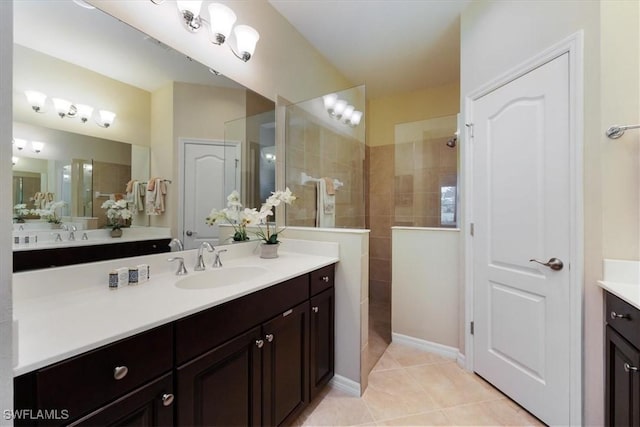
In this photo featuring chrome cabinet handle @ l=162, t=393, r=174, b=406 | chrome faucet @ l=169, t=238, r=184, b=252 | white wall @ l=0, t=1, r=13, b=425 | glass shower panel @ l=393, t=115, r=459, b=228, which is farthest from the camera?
glass shower panel @ l=393, t=115, r=459, b=228

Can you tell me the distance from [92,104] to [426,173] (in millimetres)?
2893

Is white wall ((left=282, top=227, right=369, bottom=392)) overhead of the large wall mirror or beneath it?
beneath

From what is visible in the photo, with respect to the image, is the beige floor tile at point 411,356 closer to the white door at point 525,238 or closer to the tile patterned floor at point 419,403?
the tile patterned floor at point 419,403

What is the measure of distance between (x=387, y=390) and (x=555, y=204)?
1.53 m

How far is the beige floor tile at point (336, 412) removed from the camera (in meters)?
1.51

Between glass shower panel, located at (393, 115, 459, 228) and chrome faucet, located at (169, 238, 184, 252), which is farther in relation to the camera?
glass shower panel, located at (393, 115, 459, 228)

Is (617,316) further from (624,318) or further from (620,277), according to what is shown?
(620,277)

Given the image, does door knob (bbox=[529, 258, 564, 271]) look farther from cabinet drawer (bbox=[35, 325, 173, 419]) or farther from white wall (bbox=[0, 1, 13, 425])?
white wall (bbox=[0, 1, 13, 425])

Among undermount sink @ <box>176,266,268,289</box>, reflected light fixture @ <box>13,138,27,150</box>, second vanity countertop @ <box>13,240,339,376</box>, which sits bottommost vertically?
undermount sink @ <box>176,266,268,289</box>

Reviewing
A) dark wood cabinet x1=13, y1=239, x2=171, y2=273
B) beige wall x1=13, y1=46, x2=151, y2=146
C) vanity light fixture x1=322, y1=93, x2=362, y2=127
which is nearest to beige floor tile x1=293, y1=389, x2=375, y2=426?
dark wood cabinet x1=13, y1=239, x2=171, y2=273

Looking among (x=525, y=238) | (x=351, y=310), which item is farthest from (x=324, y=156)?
(x=525, y=238)

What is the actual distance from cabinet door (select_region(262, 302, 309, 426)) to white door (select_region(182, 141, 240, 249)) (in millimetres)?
702

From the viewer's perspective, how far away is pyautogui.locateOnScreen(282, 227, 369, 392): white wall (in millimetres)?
1711

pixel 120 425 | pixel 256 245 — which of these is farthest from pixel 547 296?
pixel 120 425
